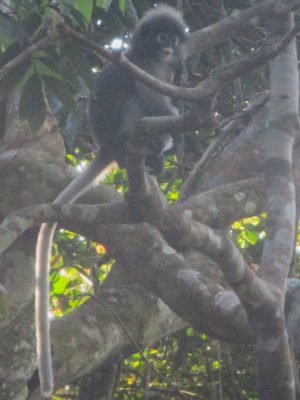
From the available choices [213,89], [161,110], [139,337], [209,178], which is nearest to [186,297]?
[139,337]

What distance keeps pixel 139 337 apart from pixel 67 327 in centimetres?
37

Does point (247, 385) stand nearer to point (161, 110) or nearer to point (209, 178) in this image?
point (209, 178)

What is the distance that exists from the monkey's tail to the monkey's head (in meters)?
1.03

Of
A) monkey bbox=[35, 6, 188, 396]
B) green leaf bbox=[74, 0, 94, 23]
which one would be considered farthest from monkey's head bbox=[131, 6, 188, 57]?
green leaf bbox=[74, 0, 94, 23]

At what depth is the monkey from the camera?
3.75m

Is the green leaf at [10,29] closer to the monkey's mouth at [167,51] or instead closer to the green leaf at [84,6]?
the green leaf at [84,6]

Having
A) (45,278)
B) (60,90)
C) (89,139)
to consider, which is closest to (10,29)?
(60,90)

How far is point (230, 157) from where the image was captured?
3826mm

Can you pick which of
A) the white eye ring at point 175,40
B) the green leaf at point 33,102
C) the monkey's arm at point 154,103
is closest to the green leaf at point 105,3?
the green leaf at point 33,102

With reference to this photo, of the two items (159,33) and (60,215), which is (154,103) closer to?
(159,33)

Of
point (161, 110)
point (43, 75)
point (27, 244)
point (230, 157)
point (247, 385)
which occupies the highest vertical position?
point (161, 110)

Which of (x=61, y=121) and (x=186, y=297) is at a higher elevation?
(x=61, y=121)

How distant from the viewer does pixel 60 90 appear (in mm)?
2582

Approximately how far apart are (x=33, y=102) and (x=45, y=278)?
0.79 m
